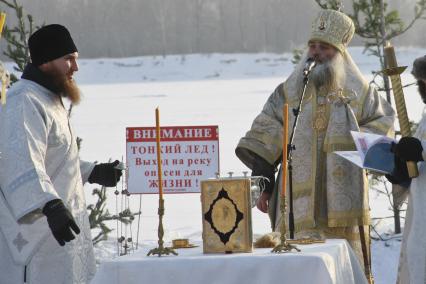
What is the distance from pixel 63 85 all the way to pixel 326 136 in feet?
5.24

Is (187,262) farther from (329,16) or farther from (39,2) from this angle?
(39,2)

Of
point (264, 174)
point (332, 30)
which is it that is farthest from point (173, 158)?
point (332, 30)

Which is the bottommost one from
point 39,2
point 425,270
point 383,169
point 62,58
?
point 425,270

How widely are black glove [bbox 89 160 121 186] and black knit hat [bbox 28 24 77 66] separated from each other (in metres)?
0.60

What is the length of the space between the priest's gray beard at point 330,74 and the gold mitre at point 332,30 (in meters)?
0.07

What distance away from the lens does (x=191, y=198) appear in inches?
497

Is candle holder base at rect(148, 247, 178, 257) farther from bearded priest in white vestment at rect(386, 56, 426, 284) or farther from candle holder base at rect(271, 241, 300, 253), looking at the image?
bearded priest in white vestment at rect(386, 56, 426, 284)

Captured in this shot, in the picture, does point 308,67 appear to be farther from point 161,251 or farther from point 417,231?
point 161,251

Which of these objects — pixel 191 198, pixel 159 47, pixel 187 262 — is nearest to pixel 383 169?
pixel 187 262

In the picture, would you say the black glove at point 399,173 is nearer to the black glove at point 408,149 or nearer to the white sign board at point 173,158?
the black glove at point 408,149

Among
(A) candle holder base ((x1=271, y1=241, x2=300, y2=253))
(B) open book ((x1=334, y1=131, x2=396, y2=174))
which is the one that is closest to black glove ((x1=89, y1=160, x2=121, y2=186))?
(B) open book ((x1=334, y1=131, x2=396, y2=174))

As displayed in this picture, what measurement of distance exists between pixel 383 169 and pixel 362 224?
4.58ft

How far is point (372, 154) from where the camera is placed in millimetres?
5363

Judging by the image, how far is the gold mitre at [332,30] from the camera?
6.86m
